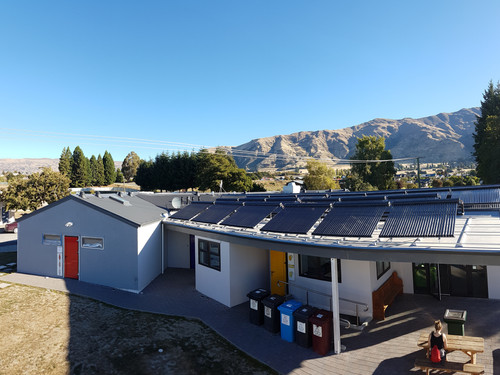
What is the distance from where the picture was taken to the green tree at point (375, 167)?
46.6 m

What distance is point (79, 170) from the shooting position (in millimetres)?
71062

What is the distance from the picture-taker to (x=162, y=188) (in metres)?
56.8

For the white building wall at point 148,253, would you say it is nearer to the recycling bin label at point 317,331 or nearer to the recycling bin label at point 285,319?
the recycling bin label at point 285,319

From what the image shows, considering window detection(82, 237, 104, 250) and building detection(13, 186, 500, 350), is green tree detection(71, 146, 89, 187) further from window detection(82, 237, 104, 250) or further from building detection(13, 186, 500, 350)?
window detection(82, 237, 104, 250)

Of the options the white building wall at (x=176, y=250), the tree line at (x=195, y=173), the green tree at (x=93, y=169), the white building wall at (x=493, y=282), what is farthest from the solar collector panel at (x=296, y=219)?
the green tree at (x=93, y=169)

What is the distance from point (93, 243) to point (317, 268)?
11.0m

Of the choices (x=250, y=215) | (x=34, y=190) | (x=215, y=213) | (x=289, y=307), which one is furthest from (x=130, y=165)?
(x=289, y=307)

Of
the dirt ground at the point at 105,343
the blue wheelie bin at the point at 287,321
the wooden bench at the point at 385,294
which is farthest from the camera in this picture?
the wooden bench at the point at 385,294

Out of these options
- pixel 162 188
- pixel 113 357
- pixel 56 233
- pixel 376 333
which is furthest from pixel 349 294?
pixel 162 188

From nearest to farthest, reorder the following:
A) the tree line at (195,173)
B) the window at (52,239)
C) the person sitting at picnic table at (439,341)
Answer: the person sitting at picnic table at (439,341) → the window at (52,239) → the tree line at (195,173)

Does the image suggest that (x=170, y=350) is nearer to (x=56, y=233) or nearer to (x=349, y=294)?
(x=349, y=294)

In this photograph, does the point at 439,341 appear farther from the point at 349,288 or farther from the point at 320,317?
the point at 349,288

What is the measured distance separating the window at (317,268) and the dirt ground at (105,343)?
3.65 meters

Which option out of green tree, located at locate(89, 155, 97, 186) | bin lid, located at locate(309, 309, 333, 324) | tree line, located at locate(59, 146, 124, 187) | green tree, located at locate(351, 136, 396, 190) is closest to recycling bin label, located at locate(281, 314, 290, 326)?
bin lid, located at locate(309, 309, 333, 324)
